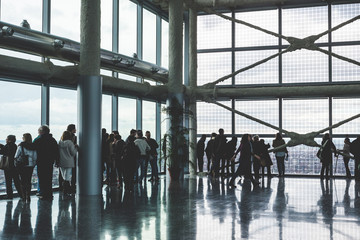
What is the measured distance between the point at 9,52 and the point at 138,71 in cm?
392

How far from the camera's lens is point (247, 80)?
17.4m

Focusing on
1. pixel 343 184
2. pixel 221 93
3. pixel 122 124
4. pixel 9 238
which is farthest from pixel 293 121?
pixel 9 238

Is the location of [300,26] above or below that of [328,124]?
above

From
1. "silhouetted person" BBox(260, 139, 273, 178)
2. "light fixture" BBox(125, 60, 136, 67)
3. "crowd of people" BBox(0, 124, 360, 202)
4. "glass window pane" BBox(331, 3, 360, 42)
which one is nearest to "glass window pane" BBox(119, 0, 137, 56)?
"light fixture" BBox(125, 60, 136, 67)

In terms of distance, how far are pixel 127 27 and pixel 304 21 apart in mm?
6178

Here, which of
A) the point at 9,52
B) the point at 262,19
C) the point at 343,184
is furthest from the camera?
the point at 262,19

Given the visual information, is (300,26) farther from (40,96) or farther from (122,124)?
(40,96)

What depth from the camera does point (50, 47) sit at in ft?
32.9

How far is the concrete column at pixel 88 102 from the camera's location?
33.4ft

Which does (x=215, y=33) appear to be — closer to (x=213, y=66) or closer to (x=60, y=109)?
(x=213, y=66)

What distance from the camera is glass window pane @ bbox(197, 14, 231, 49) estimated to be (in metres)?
17.6

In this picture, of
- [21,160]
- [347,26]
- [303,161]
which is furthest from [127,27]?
[347,26]

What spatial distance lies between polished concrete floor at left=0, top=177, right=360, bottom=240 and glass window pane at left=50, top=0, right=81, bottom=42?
3878 mm

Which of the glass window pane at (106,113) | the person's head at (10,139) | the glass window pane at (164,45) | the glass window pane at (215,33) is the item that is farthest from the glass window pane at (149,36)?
the person's head at (10,139)
